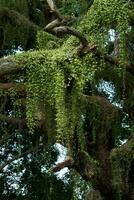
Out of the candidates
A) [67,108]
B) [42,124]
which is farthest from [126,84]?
[67,108]

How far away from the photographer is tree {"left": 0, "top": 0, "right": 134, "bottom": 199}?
5.46 meters

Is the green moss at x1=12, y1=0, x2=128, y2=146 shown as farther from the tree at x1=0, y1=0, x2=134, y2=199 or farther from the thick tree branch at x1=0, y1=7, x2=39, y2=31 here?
the thick tree branch at x1=0, y1=7, x2=39, y2=31

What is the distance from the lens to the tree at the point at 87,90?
5461 mm

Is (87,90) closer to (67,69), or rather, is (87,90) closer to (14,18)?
(14,18)

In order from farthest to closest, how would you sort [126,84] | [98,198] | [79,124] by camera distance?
[98,198], [126,84], [79,124]

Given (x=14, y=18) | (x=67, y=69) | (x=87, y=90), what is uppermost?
(x=14, y=18)

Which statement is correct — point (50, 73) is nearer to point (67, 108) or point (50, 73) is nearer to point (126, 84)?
point (67, 108)

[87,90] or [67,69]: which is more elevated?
[87,90]

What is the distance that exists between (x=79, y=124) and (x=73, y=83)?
2.20 ft

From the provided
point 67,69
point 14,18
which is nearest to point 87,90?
point 14,18

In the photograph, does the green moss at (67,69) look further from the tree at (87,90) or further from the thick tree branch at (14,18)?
the thick tree branch at (14,18)

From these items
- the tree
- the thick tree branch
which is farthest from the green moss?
the thick tree branch

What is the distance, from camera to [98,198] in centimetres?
776

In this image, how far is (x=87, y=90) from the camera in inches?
315
